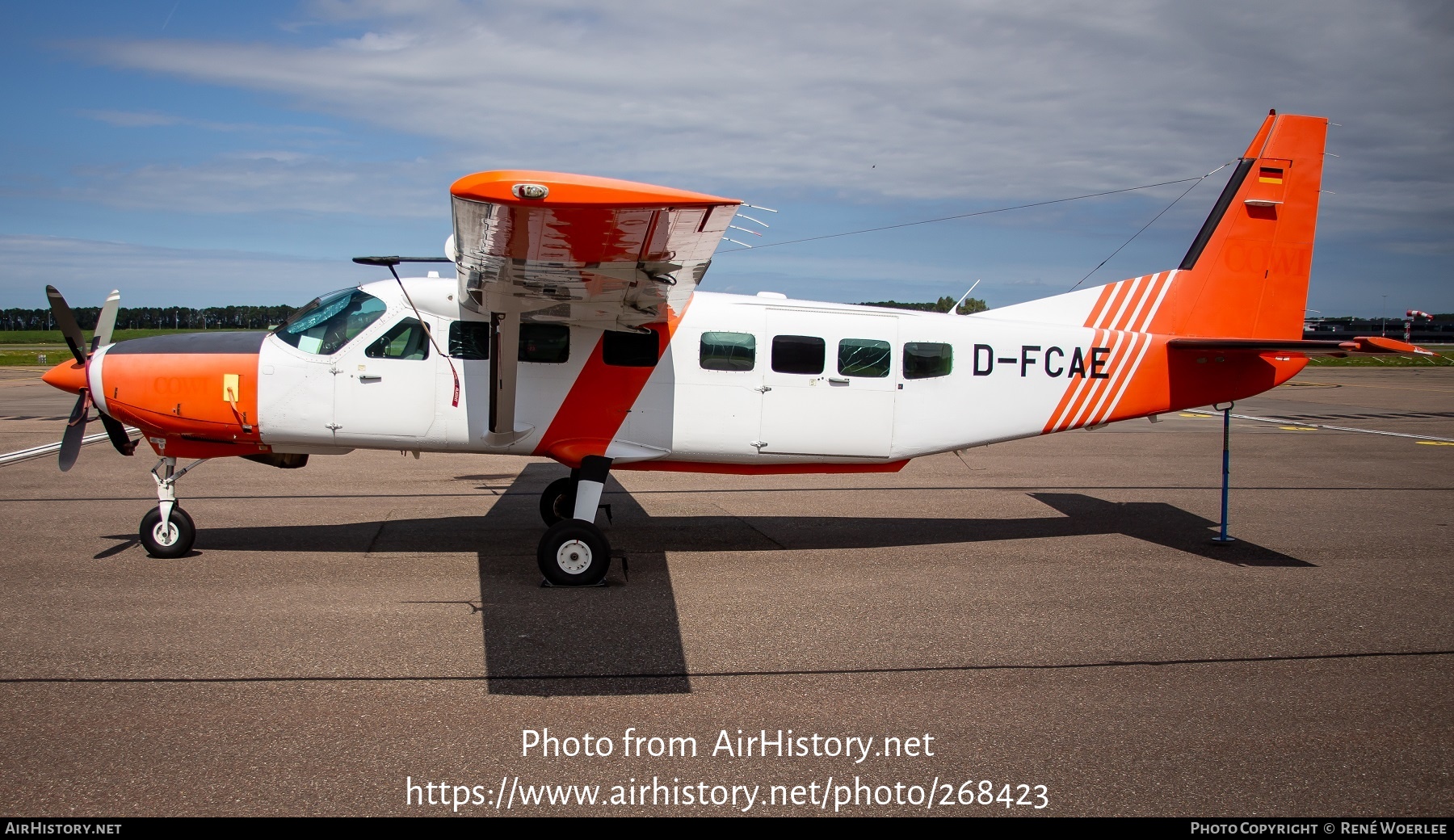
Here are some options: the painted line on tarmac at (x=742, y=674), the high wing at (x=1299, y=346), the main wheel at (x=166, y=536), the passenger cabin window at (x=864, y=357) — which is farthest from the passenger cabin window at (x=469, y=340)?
the high wing at (x=1299, y=346)

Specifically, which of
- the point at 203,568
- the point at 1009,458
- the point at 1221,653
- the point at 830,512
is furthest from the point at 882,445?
the point at 1009,458

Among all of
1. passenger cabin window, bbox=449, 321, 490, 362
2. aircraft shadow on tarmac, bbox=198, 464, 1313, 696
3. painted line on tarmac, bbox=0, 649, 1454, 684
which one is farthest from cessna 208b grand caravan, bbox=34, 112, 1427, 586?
painted line on tarmac, bbox=0, 649, 1454, 684

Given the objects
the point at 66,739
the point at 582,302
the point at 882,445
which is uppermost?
the point at 582,302

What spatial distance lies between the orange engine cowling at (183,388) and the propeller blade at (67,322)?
275 millimetres

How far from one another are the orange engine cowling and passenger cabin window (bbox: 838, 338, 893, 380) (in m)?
4.97

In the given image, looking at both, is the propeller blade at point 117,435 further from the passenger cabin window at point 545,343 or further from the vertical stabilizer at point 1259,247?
the vertical stabilizer at point 1259,247

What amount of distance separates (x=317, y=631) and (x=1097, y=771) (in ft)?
15.5

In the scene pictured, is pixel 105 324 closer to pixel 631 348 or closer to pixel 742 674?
pixel 631 348

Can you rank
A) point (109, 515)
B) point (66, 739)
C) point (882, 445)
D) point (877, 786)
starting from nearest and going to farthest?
point (877, 786), point (66, 739), point (882, 445), point (109, 515)

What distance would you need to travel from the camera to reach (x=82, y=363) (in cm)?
814

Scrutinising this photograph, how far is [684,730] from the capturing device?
16.0 ft

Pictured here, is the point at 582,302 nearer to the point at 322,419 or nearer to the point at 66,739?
the point at 322,419

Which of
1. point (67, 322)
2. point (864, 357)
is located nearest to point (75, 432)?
point (67, 322)

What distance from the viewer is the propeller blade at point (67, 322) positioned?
7930mm
